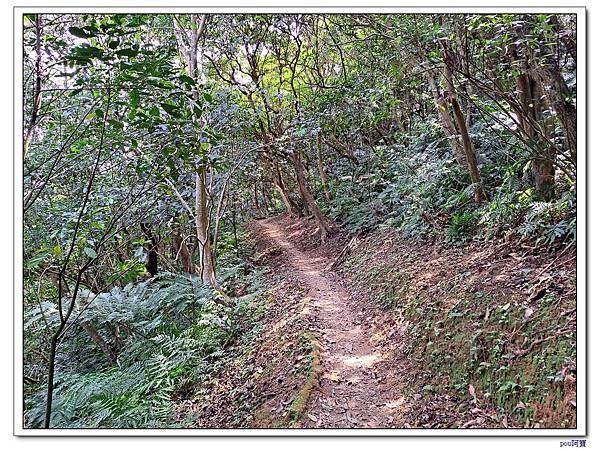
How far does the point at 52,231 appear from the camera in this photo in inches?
152

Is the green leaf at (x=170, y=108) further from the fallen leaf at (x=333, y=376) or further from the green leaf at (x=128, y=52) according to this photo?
the fallen leaf at (x=333, y=376)

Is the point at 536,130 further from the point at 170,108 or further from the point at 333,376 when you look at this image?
the point at 170,108

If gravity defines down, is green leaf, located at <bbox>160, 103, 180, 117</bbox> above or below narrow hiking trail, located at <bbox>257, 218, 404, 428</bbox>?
above

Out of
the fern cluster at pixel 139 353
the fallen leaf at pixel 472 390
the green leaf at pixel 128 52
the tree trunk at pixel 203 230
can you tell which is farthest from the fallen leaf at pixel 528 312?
the tree trunk at pixel 203 230

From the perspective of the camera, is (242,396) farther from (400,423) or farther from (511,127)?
(511,127)

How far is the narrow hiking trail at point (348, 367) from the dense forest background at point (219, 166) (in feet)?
2.18

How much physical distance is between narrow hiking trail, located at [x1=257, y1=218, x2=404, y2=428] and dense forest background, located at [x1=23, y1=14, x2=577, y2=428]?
664mm

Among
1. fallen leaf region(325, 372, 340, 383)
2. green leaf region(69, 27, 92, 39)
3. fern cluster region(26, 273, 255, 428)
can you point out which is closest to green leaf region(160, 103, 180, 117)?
green leaf region(69, 27, 92, 39)

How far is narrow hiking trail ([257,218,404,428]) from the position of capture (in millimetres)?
3301

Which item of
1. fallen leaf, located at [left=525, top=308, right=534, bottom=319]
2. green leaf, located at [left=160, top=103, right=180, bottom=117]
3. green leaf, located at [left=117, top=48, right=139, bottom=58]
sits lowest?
fallen leaf, located at [left=525, top=308, right=534, bottom=319]

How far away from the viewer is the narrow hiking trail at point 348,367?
330 cm

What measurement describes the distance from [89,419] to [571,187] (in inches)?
178

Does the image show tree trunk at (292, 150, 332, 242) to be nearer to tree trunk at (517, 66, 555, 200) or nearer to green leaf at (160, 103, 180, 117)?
tree trunk at (517, 66, 555, 200)
